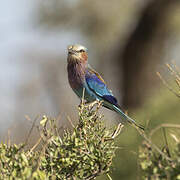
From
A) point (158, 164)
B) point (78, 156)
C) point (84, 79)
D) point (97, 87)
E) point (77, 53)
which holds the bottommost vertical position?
point (158, 164)

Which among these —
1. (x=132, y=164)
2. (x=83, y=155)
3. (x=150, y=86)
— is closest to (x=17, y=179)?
(x=83, y=155)

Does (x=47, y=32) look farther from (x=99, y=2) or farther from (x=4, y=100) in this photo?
(x=4, y=100)

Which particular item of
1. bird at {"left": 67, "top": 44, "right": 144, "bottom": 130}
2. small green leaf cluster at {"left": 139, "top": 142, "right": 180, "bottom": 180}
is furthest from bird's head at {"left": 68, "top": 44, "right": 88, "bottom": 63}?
small green leaf cluster at {"left": 139, "top": 142, "right": 180, "bottom": 180}

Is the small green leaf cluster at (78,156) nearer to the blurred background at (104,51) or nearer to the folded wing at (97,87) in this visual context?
the folded wing at (97,87)

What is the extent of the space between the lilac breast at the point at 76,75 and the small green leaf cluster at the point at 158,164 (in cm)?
289

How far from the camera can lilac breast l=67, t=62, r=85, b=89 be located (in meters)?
5.07

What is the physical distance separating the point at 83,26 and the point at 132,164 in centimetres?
1386

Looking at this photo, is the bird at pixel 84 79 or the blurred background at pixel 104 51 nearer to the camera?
the bird at pixel 84 79

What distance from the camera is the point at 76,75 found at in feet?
16.9

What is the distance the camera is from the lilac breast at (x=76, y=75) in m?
5.07

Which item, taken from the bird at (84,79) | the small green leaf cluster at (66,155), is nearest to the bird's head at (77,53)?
the bird at (84,79)

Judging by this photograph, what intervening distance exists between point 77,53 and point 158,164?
3.12m

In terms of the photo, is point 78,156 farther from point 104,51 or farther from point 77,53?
point 104,51

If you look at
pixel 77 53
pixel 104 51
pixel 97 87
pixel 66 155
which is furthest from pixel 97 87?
pixel 104 51
